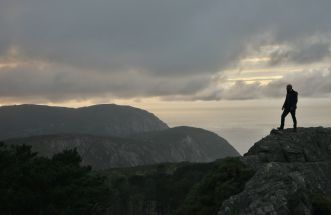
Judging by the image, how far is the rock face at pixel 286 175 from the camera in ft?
54.0

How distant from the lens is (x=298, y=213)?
16.3m

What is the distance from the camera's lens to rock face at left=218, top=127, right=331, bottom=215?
1647 centimetres

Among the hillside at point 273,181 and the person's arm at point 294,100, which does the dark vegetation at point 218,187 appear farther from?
the person's arm at point 294,100

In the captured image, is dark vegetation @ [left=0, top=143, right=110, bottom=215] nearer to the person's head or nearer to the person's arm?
the person's arm

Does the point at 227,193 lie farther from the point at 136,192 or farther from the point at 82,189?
the point at 136,192

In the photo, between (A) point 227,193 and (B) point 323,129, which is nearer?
(A) point 227,193

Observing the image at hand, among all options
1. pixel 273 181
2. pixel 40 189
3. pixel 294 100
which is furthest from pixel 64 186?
pixel 273 181

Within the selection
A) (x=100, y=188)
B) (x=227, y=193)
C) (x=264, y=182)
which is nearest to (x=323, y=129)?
(x=227, y=193)

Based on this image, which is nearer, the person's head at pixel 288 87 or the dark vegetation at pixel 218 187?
the dark vegetation at pixel 218 187

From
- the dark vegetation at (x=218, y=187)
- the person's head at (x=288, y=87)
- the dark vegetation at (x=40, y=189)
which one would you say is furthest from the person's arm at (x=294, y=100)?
the dark vegetation at (x=40, y=189)

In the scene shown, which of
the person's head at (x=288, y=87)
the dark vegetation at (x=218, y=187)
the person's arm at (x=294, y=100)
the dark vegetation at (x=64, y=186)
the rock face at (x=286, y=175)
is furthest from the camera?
the person's arm at (x=294, y=100)

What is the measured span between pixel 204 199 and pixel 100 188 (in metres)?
34.7

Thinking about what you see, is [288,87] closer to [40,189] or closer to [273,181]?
[273,181]

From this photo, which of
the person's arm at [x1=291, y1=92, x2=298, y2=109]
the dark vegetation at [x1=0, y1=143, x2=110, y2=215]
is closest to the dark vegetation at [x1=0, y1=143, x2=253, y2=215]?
the dark vegetation at [x1=0, y1=143, x2=110, y2=215]
